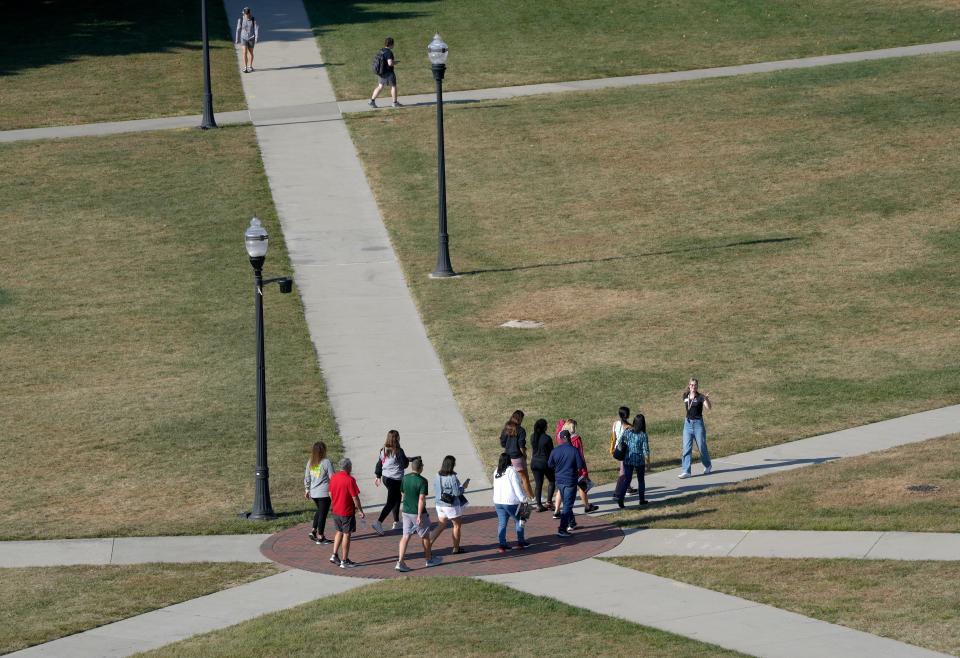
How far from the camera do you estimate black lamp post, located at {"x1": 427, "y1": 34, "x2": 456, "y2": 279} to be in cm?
3247

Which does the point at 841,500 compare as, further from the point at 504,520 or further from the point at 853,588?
the point at 504,520

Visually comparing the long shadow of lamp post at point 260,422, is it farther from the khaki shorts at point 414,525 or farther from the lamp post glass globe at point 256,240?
the khaki shorts at point 414,525

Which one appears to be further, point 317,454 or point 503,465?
point 317,454

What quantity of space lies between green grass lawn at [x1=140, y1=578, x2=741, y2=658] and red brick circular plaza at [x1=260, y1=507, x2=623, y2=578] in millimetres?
1146

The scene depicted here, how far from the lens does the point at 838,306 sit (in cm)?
3142

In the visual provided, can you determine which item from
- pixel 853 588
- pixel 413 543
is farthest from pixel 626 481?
pixel 853 588

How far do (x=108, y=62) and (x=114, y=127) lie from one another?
7.23m

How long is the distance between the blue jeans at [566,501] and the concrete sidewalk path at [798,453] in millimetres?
1441

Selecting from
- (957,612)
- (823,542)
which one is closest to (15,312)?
(823,542)

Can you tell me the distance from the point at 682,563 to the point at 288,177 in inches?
957

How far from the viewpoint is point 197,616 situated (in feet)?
59.5

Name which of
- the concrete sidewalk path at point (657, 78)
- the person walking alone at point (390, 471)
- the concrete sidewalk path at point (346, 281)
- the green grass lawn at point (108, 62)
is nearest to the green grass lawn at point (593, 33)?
the concrete sidewalk path at point (657, 78)

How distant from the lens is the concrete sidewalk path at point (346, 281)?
25.7 metres

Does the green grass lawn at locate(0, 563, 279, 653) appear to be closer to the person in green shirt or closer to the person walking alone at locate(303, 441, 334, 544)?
the person walking alone at locate(303, 441, 334, 544)
